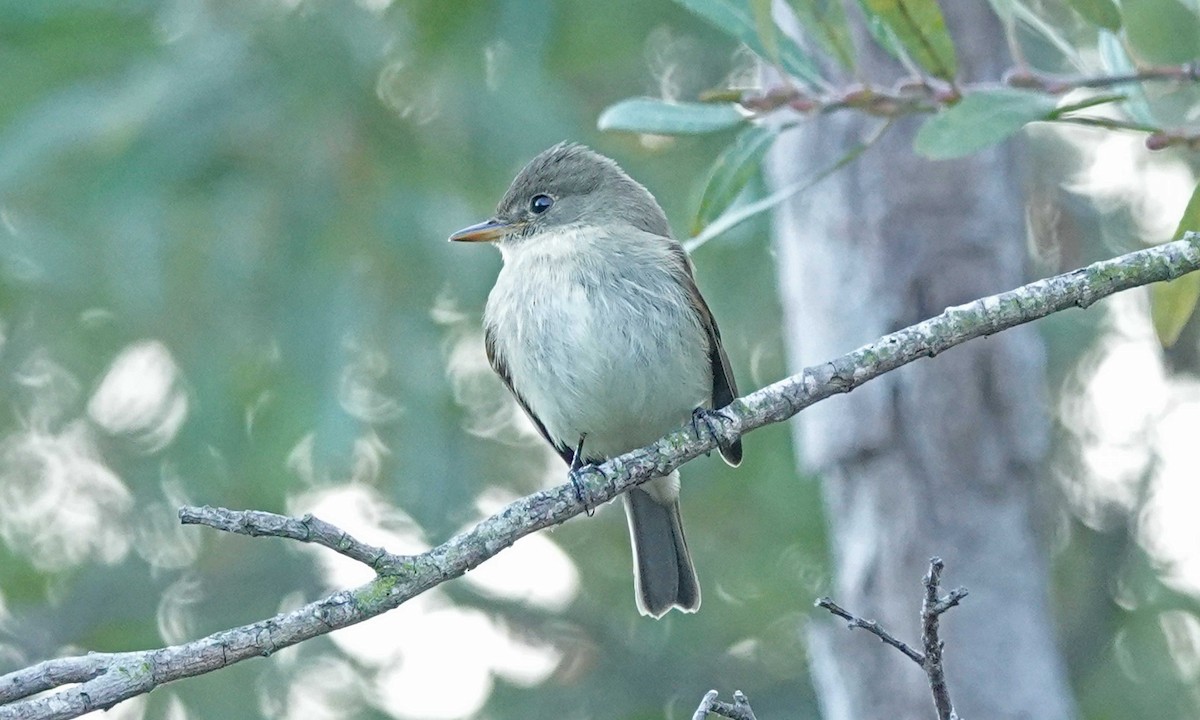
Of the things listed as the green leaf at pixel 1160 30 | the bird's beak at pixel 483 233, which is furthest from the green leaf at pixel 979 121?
the bird's beak at pixel 483 233

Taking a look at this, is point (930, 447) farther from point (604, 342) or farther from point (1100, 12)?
point (1100, 12)

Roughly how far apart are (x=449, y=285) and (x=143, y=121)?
1.39 metres

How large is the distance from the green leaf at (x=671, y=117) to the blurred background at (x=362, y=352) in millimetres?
1190

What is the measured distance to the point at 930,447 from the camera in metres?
4.81

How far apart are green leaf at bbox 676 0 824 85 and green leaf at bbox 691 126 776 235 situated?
166 millimetres

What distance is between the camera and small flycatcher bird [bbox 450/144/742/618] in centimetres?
427

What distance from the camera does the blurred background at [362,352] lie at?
17.9 feet

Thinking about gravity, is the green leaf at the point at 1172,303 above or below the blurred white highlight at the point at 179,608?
below

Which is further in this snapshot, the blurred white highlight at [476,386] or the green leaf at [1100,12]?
the blurred white highlight at [476,386]

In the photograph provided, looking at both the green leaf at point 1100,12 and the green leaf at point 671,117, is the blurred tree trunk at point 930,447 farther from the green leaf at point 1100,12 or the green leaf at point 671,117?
the green leaf at point 1100,12

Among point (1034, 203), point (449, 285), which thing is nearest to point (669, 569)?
point (449, 285)

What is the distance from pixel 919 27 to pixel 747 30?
52cm

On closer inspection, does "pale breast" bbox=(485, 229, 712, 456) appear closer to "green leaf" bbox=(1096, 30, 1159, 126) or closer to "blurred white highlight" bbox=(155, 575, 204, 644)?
"green leaf" bbox=(1096, 30, 1159, 126)

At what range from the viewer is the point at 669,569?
4691 mm
